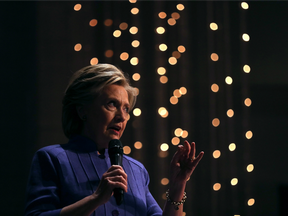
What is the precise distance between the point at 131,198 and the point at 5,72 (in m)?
1.01

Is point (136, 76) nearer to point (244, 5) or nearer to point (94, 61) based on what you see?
point (94, 61)

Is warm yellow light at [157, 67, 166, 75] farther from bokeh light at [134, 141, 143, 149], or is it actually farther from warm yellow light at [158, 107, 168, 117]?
bokeh light at [134, 141, 143, 149]

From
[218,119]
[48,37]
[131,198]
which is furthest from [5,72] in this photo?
[218,119]

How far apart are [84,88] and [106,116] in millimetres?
145

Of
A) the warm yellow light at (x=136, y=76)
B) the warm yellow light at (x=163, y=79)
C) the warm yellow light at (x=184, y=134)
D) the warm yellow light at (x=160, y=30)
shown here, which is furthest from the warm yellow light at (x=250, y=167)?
the warm yellow light at (x=160, y=30)

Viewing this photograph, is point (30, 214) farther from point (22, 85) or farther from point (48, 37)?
point (48, 37)

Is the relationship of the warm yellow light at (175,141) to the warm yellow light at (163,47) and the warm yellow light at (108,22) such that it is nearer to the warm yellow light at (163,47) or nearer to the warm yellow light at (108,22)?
the warm yellow light at (163,47)

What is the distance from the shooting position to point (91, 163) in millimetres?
1104

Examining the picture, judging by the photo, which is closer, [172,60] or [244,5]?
[172,60]

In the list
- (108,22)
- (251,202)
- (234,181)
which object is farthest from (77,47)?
(251,202)

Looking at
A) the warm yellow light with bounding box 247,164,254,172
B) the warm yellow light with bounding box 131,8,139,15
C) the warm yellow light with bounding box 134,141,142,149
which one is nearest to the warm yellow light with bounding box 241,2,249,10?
the warm yellow light with bounding box 131,8,139,15

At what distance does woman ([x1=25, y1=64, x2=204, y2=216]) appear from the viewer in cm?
98

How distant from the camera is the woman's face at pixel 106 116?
1134 mm

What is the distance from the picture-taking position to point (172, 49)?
1.91 meters
